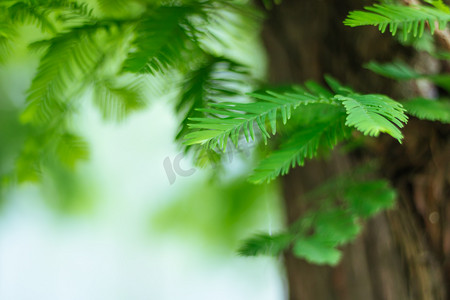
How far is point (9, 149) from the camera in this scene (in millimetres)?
2148

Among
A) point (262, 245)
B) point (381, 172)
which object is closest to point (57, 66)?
point (262, 245)

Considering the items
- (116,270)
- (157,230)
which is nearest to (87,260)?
(116,270)

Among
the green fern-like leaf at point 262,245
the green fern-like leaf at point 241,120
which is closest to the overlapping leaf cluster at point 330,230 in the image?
the green fern-like leaf at point 262,245

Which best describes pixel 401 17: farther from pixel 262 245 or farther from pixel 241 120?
pixel 262 245

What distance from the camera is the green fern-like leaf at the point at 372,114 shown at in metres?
0.48

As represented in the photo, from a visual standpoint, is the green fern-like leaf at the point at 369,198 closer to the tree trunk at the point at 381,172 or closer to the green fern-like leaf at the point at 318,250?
the green fern-like leaf at the point at 318,250

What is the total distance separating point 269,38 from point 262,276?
2405mm

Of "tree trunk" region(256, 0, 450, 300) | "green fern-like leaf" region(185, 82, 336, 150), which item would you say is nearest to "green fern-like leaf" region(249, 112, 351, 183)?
"green fern-like leaf" region(185, 82, 336, 150)

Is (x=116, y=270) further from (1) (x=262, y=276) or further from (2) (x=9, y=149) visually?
(2) (x=9, y=149)

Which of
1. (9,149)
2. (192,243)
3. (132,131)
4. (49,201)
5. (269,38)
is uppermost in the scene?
(132,131)

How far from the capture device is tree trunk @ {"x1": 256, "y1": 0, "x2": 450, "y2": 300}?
1.08 meters

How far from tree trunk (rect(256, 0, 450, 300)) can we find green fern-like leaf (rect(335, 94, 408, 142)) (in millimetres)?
572

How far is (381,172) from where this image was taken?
115 cm

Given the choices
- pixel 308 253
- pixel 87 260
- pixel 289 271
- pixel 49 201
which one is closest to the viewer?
pixel 308 253
